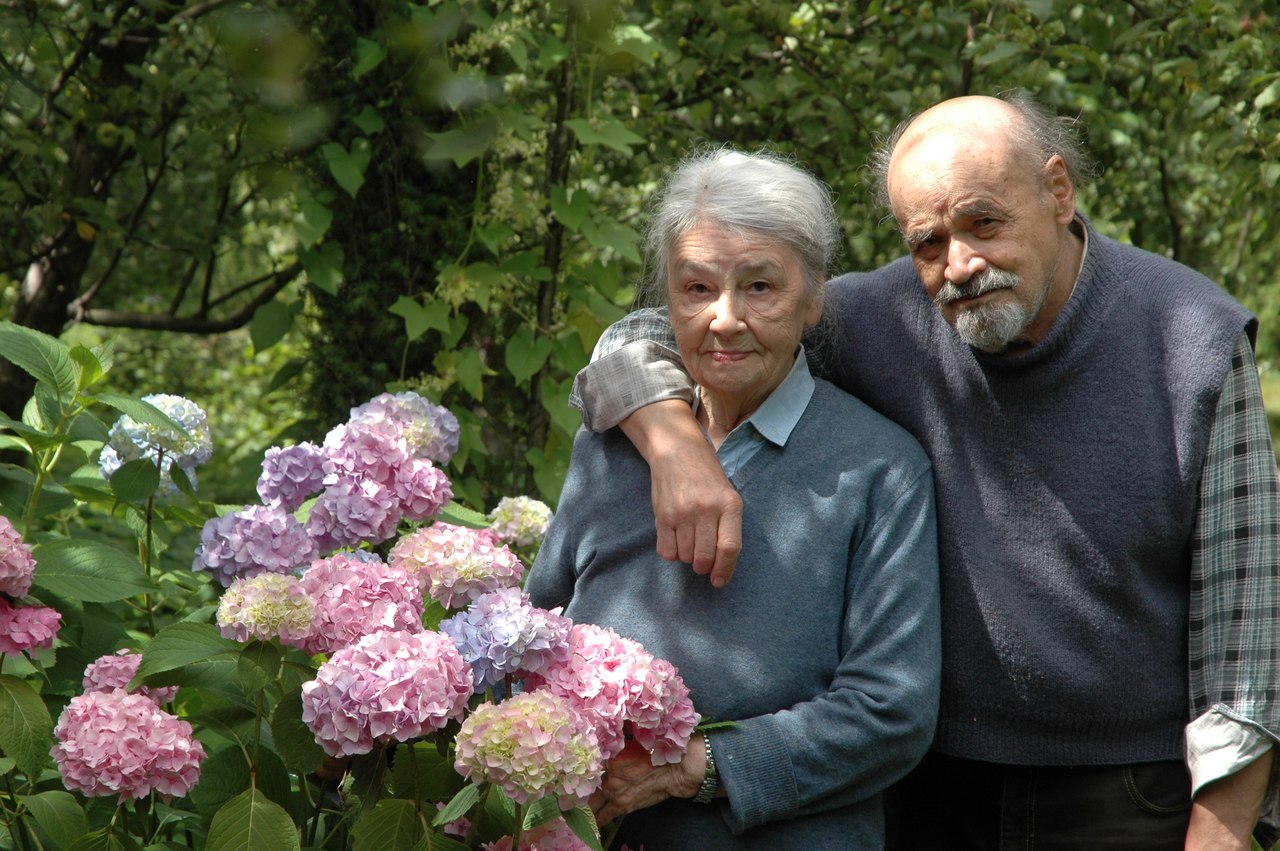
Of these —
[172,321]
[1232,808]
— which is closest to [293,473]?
[1232,808]

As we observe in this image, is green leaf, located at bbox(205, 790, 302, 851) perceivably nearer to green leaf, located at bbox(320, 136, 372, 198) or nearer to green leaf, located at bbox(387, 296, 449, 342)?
green leaf, located at bbox(387, 296, 449, 342)

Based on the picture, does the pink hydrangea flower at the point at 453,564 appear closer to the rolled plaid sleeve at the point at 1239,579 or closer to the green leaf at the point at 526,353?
the rolled plaid sleeve at the point at 1239,579

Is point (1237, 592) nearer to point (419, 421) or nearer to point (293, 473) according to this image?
point (419, 421)

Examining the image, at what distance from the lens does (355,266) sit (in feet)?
10.6

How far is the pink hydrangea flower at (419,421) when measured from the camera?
214 cm

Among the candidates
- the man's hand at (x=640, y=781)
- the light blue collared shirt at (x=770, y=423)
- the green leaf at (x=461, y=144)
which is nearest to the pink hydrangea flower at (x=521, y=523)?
the light blue collared shirt at (x=770, y=423)

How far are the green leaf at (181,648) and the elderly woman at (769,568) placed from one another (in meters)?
0.54

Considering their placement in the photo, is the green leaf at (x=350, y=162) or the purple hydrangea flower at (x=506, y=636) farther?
the green leaf at (x=350, y=162)

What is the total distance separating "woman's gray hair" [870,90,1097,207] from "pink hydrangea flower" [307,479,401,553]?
3.24 feet

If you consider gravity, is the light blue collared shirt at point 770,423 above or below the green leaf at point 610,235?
below

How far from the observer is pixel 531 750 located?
1.40 meters

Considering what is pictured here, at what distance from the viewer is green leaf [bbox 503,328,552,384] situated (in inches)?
127

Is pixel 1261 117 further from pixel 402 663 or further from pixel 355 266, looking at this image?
pixel 402 663

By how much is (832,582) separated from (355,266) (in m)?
1.78
